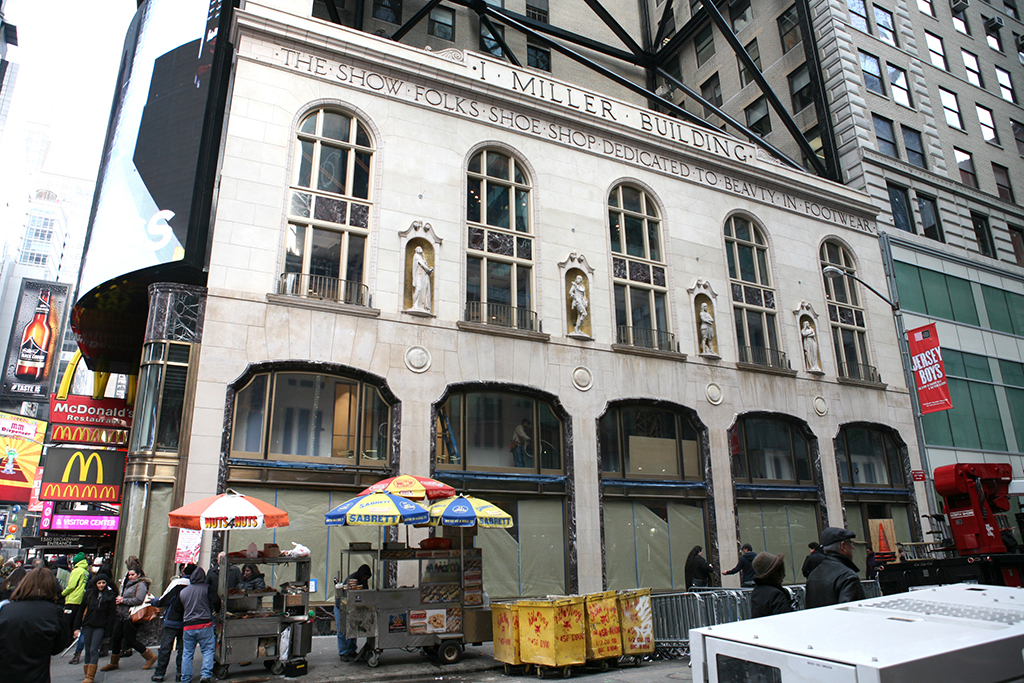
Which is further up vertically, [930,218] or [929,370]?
[930,218]

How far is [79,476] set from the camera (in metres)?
24.1

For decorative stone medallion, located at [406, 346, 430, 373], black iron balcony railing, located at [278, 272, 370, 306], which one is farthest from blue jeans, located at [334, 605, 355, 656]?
black iron balcony railing, located at [278, 272, 370, 306]

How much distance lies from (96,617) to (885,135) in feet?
118

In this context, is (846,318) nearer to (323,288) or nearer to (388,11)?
(323,288)

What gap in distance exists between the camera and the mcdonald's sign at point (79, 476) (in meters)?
23.7

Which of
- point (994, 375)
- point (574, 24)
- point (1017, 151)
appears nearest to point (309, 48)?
point (574, 24)

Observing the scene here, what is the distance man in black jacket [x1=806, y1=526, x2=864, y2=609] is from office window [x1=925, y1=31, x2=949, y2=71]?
39.1 metres

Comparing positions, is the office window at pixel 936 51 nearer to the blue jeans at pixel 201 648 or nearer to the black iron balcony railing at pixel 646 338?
the black iron balcony railing at pixel 646 338

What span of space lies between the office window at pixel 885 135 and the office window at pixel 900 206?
174 centimetres

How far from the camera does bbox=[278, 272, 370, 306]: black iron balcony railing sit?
18.0 metres

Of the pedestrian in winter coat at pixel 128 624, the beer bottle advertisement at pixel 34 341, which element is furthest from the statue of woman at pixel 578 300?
the beer bottle advertisement at pixel 34 341

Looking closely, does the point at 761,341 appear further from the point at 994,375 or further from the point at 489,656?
the point at 489,656

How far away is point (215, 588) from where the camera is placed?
10.9 metres

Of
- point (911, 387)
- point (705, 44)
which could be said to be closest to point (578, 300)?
point (911, 387)
